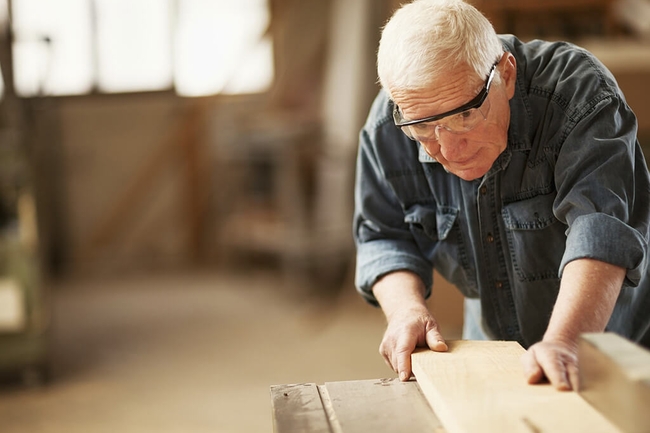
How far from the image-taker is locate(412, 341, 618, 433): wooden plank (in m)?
1.10

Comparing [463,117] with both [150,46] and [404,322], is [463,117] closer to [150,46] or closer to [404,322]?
[404,322]

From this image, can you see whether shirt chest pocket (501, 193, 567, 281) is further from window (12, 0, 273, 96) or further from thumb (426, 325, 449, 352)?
window (12, 0, 273, 96)

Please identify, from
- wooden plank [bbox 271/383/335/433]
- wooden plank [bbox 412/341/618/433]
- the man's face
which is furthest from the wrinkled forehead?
wooden plank [bbox 271/383/335/433]

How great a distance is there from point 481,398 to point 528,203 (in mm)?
514

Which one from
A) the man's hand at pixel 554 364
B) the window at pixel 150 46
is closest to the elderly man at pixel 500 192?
the man's hand at pixel 554 364

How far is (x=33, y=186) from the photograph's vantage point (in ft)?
12.8

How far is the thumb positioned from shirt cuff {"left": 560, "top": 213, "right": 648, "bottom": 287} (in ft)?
0.88

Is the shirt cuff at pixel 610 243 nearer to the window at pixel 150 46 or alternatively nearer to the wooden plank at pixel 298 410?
the wooden plank at pixel 298 410

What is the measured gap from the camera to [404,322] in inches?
58.3

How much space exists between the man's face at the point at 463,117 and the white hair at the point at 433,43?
21 millimetres

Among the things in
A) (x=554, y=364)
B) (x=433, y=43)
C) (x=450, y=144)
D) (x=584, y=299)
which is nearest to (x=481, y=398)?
(x=554, y=364)

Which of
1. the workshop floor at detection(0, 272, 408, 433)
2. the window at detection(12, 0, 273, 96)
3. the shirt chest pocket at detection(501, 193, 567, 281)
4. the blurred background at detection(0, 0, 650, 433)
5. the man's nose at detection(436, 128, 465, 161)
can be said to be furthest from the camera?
the window at detection(12, 0, 273, 96)

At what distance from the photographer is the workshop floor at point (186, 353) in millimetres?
3633

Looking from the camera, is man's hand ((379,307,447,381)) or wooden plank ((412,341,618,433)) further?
man's hand ((379,307,447,381))
